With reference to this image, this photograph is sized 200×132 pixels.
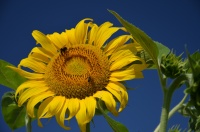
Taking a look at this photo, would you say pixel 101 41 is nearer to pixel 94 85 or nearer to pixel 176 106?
pixel 94 85

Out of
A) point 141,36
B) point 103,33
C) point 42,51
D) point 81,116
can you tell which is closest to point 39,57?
point 42,51

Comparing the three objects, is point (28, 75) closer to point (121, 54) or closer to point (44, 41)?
point (44, 41)

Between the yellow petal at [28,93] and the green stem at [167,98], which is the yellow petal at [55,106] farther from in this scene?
the green stem at [167,98]

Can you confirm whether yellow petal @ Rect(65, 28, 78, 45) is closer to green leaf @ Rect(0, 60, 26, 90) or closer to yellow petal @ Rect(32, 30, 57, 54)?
yellow petal @ Rect(32, 30, 57, 54)

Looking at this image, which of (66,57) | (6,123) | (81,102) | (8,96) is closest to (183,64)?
(81,102)

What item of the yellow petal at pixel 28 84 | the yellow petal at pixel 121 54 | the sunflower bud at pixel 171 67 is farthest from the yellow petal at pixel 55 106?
the sunflower bud at pixel 171 67

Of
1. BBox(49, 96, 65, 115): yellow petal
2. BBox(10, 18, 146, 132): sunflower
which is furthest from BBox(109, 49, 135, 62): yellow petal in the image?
BBox(49, 96, 65, 115): yellow petal
